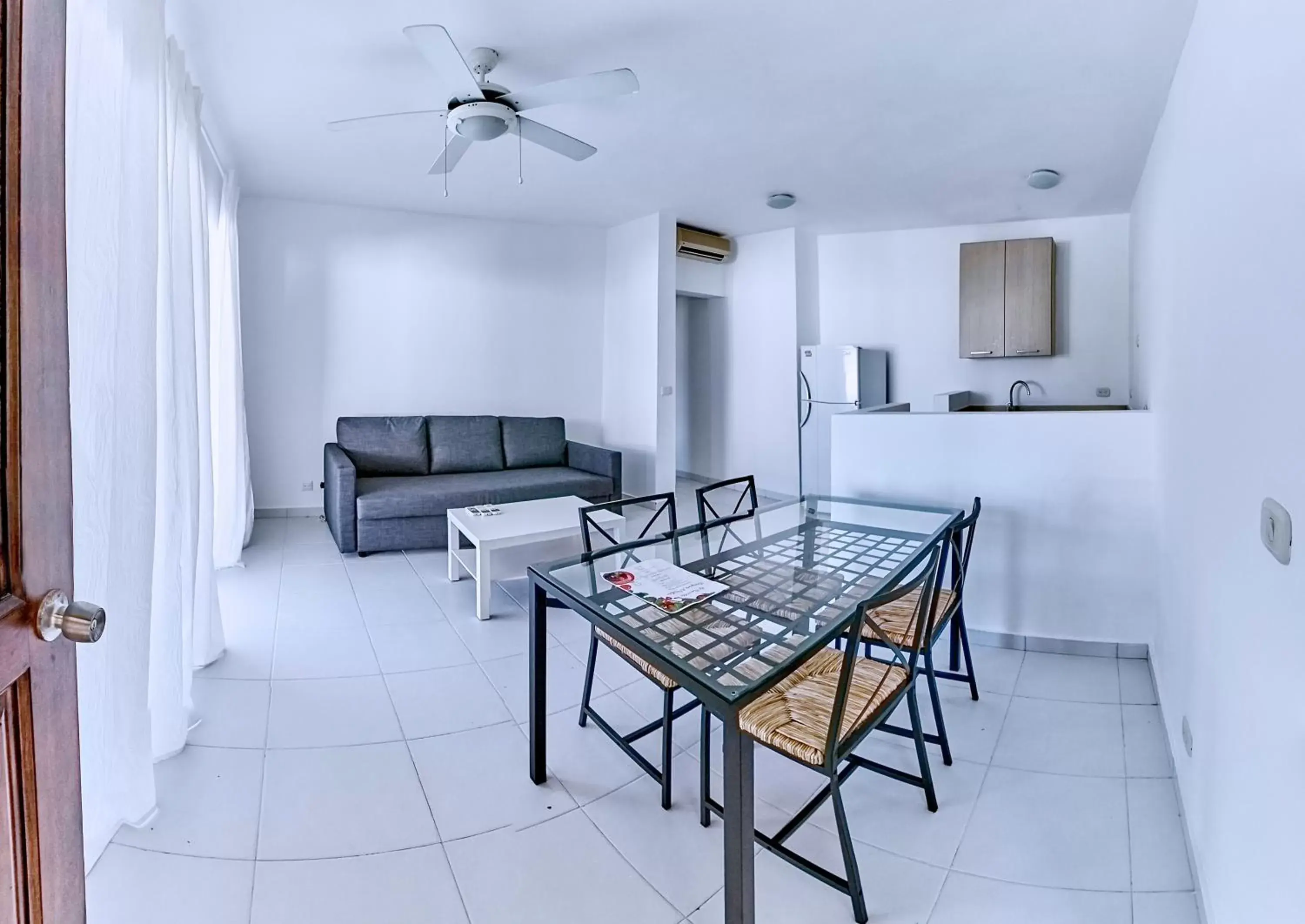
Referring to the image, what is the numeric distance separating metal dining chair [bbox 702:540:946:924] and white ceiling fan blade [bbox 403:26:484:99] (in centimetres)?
234

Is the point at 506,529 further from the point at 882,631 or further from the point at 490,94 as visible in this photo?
the point at 882,631

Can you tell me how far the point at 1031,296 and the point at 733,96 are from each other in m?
3.34

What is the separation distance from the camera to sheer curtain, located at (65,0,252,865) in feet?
4.57

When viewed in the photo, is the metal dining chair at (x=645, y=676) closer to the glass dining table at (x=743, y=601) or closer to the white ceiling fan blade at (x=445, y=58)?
the glass dining table at (x=743, y=601)

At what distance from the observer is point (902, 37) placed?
264cm

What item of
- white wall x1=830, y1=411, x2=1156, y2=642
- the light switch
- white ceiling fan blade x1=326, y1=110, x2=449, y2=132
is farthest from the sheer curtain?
white wall x1=830, y1=411, x2=1156, y2=642

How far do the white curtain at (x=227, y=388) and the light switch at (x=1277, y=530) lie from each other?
4.60 m

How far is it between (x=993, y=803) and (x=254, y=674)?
263 cm

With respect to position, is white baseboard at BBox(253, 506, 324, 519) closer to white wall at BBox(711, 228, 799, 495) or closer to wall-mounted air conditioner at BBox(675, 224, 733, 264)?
wall-mounted air conditioner at BBox(675, 224, 733, 264)

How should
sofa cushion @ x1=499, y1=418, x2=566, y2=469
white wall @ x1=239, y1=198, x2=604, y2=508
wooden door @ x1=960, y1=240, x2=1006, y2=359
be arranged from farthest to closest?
sofa cushion @ x1=499, y1=418, x2=566, y2=469 → wooden door @ x1=960, y1=240, x2=1006, y2=359 → white wall @ x1=239, y1=198, x2=604, y2=508

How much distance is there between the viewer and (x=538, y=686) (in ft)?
6.12

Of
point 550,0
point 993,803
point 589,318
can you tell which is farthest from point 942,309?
point 993,803

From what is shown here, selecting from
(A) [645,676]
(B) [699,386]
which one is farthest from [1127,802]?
(B) [699,386]

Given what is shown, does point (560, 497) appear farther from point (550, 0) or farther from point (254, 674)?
point (550, 0)
